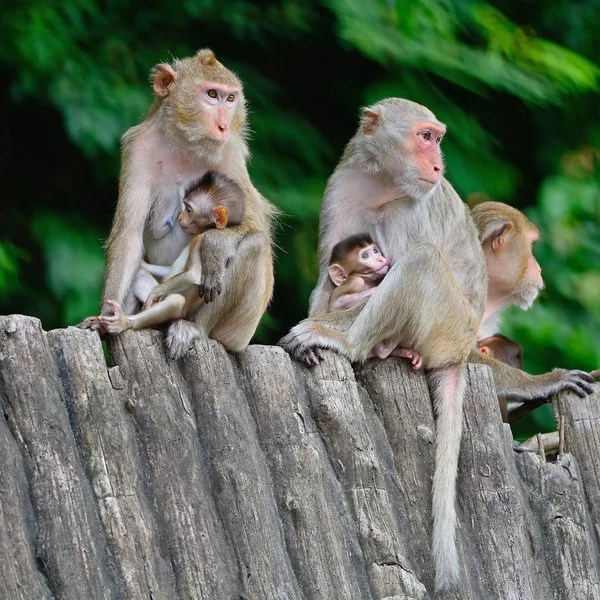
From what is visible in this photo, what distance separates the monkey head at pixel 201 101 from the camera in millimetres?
6164

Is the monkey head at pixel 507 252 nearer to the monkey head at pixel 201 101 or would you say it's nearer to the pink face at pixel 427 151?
the pink face at pixel 427 151

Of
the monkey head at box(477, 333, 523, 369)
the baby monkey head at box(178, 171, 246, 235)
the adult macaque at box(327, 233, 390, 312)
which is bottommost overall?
the monkey head at box(477, 333, 523, 369)

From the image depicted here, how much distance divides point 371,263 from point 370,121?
41.4 inches

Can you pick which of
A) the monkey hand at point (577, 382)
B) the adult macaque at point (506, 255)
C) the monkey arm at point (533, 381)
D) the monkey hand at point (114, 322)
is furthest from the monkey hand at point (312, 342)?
the adult macaque at point (506, 255)

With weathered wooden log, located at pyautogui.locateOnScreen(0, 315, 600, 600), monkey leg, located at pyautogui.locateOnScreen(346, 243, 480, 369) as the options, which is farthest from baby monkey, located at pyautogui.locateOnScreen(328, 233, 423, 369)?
weathered wooden log, located at pyautogui.locateOnScreen(0, 315, 600, 600)

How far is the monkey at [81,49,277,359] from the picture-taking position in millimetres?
5762

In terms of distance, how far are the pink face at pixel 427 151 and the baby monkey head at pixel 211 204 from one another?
A: 135 cm

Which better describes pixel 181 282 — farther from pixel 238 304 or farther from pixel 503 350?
pixel 503 350

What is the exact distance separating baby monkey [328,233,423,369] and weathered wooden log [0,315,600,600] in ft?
2.20

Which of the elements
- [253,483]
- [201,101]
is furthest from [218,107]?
[253,483]

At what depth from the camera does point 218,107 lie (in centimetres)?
623

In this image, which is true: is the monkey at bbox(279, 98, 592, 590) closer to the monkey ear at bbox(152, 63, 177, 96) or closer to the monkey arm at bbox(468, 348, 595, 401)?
the monkey arm at bbox(468, 348, 595, 401)

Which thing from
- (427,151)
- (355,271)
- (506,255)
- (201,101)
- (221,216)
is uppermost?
(201,101)

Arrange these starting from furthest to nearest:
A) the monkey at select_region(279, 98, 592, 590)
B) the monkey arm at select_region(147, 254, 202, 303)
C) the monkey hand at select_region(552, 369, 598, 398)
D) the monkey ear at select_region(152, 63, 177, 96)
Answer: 1. the monkey hand at select_region(552, 369, 598, 398)
2. the monkey ear at select_region(152, 63, 177, 96)
3. the monkey at select_region(279, 98, 592, 590)
4. the monkey arm at select_region(147, 254, 202, 303)
